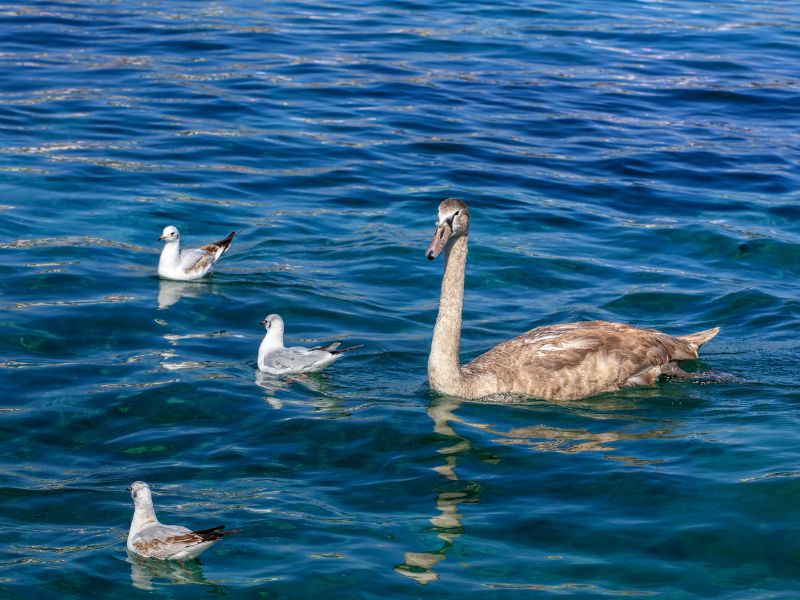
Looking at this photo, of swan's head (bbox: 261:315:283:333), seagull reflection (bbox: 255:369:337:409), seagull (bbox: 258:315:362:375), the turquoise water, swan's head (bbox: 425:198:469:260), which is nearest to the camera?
the turquoise water

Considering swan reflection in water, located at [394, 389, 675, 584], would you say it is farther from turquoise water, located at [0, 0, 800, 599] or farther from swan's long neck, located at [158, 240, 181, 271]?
swan's long neck, located at [158, 240, 181, 271]

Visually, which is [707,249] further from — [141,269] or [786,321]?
[141,269]

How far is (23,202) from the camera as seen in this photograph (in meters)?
19.1

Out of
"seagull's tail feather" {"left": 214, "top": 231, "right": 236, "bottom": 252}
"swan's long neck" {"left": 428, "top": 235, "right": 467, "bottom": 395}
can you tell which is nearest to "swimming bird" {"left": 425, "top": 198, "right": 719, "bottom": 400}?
"swan's long neck" {"left": 428, "top": 235, "right": 467, "bottom": 395}

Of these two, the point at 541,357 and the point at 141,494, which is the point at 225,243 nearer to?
the point at 541,357

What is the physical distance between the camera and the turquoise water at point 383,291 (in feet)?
33.5

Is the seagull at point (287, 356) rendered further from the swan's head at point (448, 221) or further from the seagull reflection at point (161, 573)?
the seagull reflection at point (161, 573)

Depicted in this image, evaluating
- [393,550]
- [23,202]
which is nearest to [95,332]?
[23,202]

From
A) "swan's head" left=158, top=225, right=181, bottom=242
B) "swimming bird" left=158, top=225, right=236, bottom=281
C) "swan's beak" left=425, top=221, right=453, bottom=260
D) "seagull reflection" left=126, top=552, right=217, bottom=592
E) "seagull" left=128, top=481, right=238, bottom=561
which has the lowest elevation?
"seagull reflection" left=126, top=552, right=217, bottom=592

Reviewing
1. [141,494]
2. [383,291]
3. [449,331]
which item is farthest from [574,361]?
[141,494]

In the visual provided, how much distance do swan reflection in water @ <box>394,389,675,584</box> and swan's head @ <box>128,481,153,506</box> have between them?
1.89 metres

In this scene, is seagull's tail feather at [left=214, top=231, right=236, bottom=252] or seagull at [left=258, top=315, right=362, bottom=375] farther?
seagull's tail feather at [left=214, top=231, right=236, bottom=252]

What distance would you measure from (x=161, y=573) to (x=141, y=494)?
1.97ft

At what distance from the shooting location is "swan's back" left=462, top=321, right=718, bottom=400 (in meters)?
13.3
